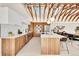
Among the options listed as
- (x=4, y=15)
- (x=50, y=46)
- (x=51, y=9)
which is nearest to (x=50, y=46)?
(x=50, y=46)

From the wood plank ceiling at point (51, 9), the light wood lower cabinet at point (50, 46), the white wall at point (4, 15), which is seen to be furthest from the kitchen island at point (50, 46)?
the wood plank ceiling at point (51, 9)

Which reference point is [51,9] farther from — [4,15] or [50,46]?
[50,46]

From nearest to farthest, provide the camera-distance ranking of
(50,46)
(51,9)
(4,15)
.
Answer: (50,46)
(4,15)
(51,9)

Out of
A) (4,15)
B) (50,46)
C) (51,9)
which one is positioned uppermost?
(51,9)

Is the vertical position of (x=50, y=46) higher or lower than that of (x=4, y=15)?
lower

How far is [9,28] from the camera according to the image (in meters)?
9.32

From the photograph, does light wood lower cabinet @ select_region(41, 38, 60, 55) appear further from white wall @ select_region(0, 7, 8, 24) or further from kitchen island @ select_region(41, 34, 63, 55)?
white wall @ select_region(0, 7, 8, 24)

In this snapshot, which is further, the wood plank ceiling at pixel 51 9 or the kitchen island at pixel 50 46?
the wood plank ceiling at pixel 51 9

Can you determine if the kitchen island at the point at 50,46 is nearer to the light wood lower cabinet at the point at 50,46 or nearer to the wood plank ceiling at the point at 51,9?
the light wood lower cabinet at the point at 50,46

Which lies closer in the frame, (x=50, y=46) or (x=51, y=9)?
(x=50, y=46)

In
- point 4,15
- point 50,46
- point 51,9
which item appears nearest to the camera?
point 50,46

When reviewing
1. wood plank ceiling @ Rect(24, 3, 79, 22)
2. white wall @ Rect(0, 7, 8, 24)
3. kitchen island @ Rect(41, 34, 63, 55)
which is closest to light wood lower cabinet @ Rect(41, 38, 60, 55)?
kitchen island @ Rect(41, 34, 63, 55)

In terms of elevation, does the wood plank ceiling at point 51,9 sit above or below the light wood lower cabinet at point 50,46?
above

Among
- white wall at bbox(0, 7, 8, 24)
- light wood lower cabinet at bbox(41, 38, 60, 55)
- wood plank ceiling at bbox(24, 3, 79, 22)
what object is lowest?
light wood lower cabinet at bbox(41, 38, 60, 55)
